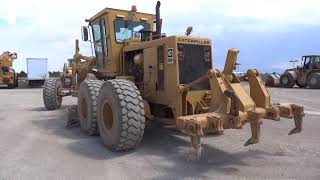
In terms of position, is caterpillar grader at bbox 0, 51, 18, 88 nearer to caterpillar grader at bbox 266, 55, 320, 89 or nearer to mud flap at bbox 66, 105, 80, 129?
caterpillar grader at bbox 266, 55, 320, 89

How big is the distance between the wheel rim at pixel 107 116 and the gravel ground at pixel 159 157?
0.46 metres

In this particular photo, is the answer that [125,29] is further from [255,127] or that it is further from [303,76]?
[303,76]

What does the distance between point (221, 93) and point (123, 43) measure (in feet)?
13.0

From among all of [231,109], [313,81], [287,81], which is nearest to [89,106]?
[231,109]

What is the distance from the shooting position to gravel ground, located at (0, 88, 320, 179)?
243 inches

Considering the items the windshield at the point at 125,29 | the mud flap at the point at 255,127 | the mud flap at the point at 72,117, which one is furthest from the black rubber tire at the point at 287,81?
the mud flap at the point at 255,127

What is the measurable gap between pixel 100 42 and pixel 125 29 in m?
0.91

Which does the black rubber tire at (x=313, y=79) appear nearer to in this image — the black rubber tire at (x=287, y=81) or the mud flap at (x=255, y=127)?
the black rubber tire at (x=287, y=81)

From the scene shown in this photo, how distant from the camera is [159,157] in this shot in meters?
7.17

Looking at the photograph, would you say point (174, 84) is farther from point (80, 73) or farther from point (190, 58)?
point (80, 73)

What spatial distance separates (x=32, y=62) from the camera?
37.3 m

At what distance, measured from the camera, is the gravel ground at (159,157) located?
20.3ft

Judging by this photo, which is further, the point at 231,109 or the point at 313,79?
the point at 313,79

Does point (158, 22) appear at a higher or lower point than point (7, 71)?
higher
